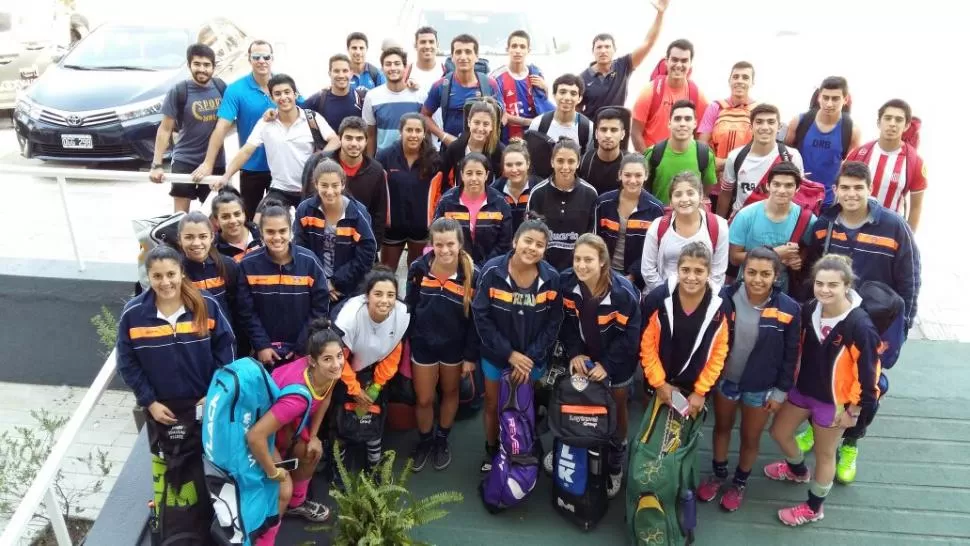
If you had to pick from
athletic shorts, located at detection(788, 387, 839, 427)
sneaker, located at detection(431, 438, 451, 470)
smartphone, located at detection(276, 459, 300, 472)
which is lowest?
sneaker, located at detection(431, 438, 451, 470)

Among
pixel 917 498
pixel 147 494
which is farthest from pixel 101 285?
pixel 917 498

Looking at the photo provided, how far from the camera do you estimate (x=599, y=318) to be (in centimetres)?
403

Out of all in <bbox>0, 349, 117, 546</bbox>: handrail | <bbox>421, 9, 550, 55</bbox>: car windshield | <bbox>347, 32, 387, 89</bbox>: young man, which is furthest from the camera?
<bbox>421, 9, 550, 55</bbox>: car windshield

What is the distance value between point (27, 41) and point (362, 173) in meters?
9.54

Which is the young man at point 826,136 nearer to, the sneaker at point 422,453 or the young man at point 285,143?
the sneaker at point 422,453

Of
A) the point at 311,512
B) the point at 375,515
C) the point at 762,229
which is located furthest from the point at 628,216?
the point at 311,512

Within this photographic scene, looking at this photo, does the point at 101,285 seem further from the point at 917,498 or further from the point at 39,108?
the point at 917,498

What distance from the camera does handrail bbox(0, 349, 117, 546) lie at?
3.24 m

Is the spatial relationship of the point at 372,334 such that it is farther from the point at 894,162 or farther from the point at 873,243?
the point at 894,162

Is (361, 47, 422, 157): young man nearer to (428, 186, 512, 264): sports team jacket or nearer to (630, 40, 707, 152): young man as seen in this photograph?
(428, 186, 512, 264): sports team jacket

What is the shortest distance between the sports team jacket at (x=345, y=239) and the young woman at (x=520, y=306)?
2.95 feet

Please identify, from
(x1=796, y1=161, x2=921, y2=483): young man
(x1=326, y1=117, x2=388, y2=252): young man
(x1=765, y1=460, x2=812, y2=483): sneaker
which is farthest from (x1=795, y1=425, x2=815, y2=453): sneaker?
(x1=326, y1=117, x2=388, y2=252): young man

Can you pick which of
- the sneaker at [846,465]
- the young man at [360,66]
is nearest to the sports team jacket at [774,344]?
the sneaker at [846,465]

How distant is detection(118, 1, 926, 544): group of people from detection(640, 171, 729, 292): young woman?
0.04 feet
